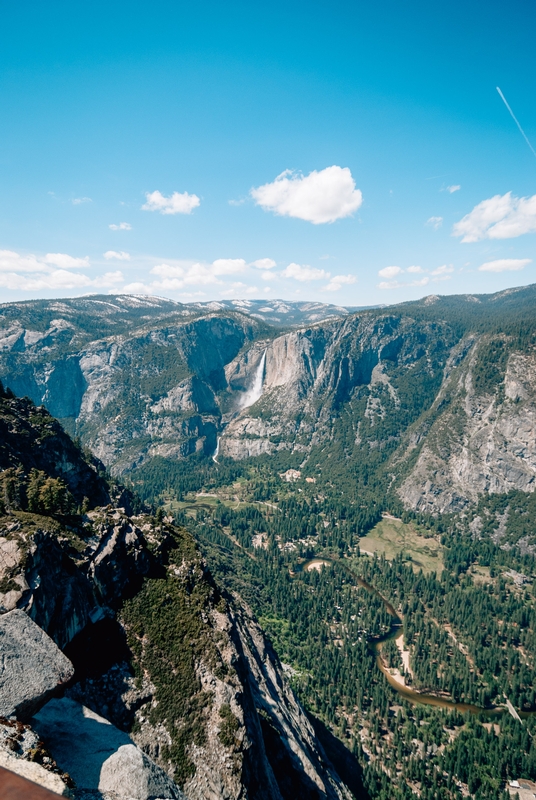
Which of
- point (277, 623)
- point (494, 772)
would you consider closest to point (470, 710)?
point (494, 772)

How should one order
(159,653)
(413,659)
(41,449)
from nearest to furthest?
(159,653), (41,449), (413,659)

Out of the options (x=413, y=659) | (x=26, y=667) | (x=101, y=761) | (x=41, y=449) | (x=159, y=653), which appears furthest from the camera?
(x=413, y=659)

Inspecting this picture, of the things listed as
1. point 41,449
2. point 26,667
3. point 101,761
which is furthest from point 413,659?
point 26,667

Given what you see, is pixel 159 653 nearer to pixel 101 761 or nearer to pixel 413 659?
pixel 101 761

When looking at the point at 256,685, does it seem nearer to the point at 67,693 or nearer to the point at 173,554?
the point at 173,554

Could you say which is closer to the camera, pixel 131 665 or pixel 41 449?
pixel 131 665

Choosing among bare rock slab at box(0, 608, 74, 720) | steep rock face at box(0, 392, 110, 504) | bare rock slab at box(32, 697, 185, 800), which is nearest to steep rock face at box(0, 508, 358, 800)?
bare rock slab at box(32, 697, 185, 800)
